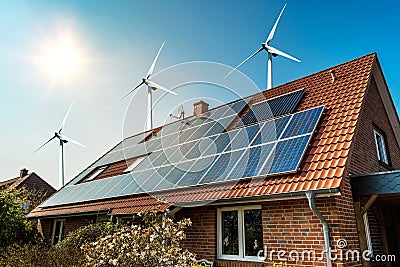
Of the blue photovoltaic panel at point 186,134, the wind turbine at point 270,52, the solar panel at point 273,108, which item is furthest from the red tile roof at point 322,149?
the blue photovoltaic panel at point 186,134

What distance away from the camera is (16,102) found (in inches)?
482

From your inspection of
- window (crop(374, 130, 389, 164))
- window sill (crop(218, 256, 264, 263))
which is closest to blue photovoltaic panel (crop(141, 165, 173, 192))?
window sill (crop(218, 256, 264, 263))

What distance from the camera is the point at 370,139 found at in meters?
10.7

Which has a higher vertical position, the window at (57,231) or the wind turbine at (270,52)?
the wind turbine at (270,52)

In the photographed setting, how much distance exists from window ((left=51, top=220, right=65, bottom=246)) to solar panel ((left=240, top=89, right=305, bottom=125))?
36.8ft

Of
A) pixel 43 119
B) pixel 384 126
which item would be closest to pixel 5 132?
pixel 43 119

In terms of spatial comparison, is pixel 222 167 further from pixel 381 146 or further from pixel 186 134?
pixel 381 146

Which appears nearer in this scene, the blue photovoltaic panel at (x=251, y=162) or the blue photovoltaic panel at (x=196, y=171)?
the blue photovoltaic panel at (x=251, y=162)

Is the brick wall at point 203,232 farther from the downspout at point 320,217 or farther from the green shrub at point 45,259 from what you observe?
the downspout at point 320,217

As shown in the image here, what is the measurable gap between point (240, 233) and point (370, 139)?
17.4 feet

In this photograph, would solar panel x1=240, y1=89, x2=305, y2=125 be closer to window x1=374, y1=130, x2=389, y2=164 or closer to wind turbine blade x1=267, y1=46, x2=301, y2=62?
window x1=374, y1=130, x2=389, y2=164

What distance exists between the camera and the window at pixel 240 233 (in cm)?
882

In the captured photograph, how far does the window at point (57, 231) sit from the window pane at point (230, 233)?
10.7 m

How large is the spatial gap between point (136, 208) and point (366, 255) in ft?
22.3
